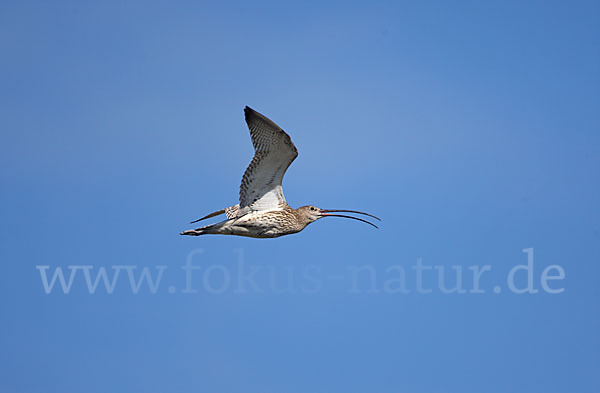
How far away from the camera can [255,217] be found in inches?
810

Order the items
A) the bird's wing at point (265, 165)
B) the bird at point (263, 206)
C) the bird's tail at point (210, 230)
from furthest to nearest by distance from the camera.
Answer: the bird's tail at point (210, 230)
the bird at point (263, 206)
the bird's wing at point (265, 165)

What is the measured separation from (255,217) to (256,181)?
2.72ft

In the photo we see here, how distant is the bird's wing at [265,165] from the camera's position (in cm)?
1944

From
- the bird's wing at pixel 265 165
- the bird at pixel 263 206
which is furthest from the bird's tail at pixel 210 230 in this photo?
the bird's wing at pixel 265 165

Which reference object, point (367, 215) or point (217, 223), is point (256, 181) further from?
point (367, 215)

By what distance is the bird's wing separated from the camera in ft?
63.8

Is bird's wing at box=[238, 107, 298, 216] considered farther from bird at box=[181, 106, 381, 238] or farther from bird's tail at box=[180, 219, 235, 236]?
bird's tail at box=[180, 219, 235, 236]

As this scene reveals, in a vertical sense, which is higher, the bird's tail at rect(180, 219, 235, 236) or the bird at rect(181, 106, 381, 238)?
the bird at rect(181, 106, 381, 238)

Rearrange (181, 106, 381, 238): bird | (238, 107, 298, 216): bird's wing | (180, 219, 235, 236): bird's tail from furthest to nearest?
(180, 219, 235, 236): bird's tail < (181, 106, 381, 238): bird < (238, 107, 298, 216): bird's wing

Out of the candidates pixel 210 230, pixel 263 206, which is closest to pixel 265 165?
pixel 263 206

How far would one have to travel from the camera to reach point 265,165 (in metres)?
20.2

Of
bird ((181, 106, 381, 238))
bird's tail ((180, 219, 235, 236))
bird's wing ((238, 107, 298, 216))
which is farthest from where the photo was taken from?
bird's tail ((180, 219, 235, 236))

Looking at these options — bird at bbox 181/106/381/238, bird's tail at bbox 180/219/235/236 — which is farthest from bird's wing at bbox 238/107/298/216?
bird's tail at bbox 180/219/235/236

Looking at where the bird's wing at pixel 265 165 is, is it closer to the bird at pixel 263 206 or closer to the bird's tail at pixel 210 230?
the bird at pixel 263 206
